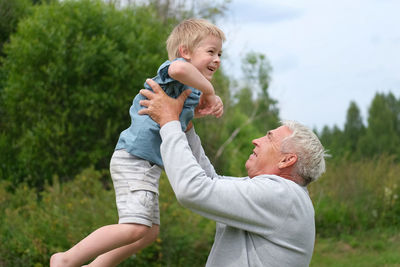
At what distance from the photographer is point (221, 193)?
2.55 metres

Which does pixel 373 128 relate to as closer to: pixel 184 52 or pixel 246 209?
pixel 184 52

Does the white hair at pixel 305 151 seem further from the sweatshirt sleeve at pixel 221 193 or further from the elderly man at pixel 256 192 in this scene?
the sweatshirt sleeve at pixel 221 193

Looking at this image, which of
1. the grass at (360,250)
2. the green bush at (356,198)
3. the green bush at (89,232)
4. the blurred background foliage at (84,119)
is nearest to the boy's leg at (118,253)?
the green bush at (89,232)

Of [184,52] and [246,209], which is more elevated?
[184,52]

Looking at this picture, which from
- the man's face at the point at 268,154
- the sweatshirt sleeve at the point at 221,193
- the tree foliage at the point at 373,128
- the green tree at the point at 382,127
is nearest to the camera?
the sweatshirt sleeve at the point at 221,193

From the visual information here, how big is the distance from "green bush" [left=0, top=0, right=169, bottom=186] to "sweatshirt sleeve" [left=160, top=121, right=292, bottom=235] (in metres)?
5.75

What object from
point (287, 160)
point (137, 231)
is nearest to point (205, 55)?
point (287, 160)

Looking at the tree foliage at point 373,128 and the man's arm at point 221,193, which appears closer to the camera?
the man's arm at point 221,193

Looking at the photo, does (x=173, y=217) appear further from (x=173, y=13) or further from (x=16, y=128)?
(x=173, y=13)

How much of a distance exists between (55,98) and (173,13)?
4.34m

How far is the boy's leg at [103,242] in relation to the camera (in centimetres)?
292

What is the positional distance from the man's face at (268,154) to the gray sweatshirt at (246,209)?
0.43 feet

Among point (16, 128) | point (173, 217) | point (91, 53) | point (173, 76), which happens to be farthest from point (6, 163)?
point (173, 76)

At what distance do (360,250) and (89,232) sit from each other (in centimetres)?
430
